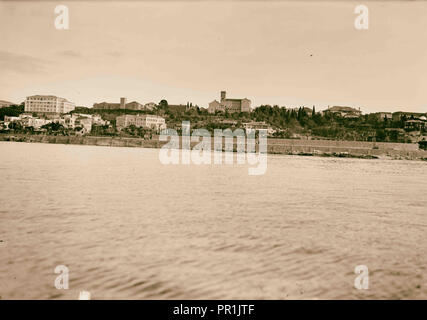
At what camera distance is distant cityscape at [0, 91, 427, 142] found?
10362 centimetres

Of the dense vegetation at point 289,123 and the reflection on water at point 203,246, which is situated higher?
the dense vegetation at point 289,123

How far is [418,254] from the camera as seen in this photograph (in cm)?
875

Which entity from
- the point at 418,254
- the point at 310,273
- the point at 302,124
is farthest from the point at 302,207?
the point at 302,124

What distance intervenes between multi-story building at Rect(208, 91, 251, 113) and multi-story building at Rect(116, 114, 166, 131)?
101 feet

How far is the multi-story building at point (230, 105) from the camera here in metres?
150

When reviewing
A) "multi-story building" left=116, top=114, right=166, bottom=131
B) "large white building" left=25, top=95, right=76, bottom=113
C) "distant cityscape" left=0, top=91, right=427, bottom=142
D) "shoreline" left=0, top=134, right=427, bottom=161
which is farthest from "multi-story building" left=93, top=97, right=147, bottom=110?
"shoreline" left=0, top=134, right=427, bottom=161

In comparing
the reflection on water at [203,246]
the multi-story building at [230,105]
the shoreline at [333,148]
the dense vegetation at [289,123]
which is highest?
the multi-story building at [230,105]

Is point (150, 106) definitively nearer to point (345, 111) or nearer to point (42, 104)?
point (42, 104)

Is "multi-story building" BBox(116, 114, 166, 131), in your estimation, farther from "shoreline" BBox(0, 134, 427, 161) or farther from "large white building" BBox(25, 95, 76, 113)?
"shoreline" BBox(0, 134, 427, 161)

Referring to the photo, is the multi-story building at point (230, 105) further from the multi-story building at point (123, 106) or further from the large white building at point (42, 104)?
the large white building at point (42, 104)

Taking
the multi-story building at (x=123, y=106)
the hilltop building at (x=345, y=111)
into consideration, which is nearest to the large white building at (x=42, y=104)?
the multi-story building at (x=123, y=106)

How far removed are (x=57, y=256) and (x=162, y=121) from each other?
405 ft

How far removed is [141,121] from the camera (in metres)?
123
